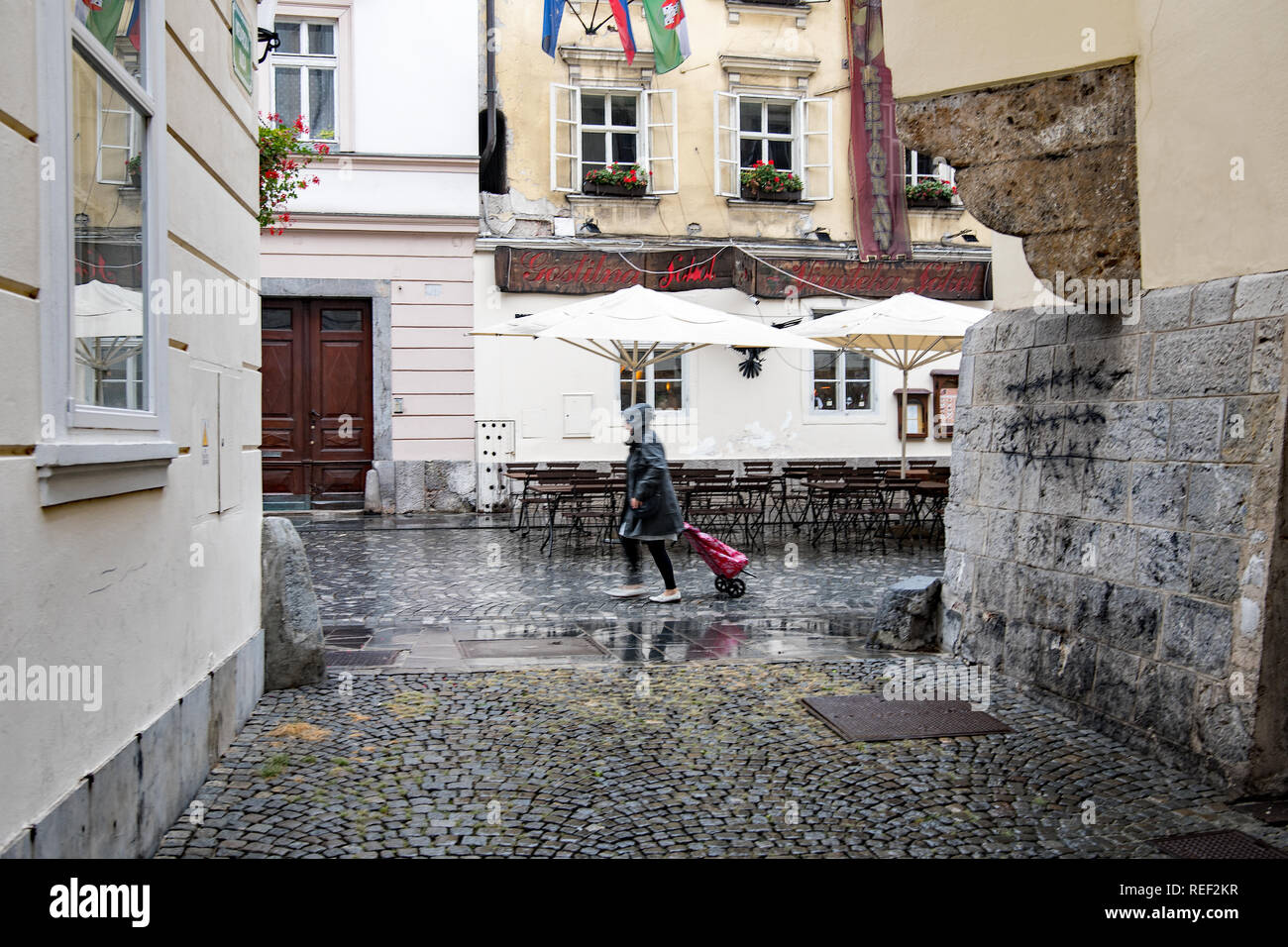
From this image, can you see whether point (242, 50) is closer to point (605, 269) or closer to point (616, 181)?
point (605, 269)

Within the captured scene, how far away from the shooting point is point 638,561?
9.34 meters

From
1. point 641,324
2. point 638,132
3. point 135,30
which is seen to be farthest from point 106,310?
point 638,132

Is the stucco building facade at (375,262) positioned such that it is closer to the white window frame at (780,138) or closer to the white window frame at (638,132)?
the white window frame at (638,132)

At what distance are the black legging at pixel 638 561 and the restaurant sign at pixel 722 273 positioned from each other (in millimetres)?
7808

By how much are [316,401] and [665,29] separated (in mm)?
7040

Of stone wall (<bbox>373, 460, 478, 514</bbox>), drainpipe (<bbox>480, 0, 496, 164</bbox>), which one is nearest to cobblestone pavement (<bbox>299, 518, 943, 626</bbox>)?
stone wall (<bbox>373, 460, 478, 514</bbox>)

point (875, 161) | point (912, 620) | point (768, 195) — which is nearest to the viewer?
point (912, 620)

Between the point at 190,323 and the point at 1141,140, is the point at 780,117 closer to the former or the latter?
the point at 1141,140

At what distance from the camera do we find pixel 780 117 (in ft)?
57.7

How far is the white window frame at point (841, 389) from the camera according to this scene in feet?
57.1

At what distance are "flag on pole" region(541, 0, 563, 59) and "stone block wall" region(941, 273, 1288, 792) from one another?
1056cm

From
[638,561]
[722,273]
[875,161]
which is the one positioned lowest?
[638,561]

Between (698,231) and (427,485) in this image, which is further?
(698,231)
